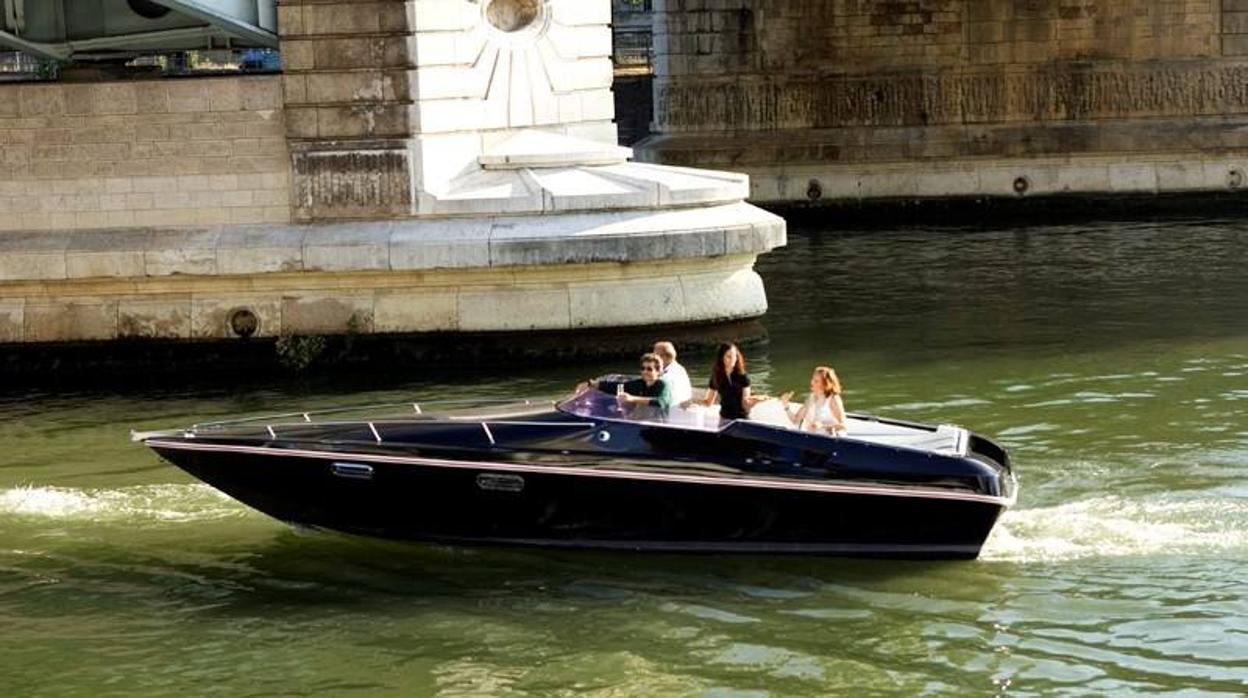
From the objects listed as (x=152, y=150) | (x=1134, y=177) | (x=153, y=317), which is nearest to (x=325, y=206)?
(x=152, y=150)

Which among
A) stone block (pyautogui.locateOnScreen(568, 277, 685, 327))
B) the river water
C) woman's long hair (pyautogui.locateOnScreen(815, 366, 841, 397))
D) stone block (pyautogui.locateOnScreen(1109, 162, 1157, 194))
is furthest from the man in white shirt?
stone block (pyautogui.locateOnScreen(1109, 162, 1157, 194))

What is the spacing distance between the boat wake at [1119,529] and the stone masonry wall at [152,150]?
7.72 m

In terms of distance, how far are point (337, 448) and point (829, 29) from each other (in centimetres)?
2123

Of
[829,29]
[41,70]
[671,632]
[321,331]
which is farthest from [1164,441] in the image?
[829,29]

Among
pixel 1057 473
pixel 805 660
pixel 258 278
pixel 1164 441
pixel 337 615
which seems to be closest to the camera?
pixel 805 660

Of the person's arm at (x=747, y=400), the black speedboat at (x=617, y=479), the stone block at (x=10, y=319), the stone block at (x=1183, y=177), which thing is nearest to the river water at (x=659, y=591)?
the black speedboat at (x=617, y=479)

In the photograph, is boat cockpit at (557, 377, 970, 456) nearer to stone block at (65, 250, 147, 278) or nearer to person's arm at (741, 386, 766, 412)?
person's arm at (741, 386, 766, 412)

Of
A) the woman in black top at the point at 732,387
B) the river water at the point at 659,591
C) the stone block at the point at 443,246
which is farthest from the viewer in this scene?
the stone block at the point at 443,246

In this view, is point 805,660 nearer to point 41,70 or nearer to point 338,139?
point 338,139

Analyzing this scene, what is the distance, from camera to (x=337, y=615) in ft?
36.2

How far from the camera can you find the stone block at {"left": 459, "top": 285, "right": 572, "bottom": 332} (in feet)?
58.7

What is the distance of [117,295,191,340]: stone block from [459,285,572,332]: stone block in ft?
7.04

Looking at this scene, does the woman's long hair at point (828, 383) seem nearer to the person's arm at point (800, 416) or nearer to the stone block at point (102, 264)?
the person's arm at point (800, 416)

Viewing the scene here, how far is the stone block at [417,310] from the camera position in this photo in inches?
707
